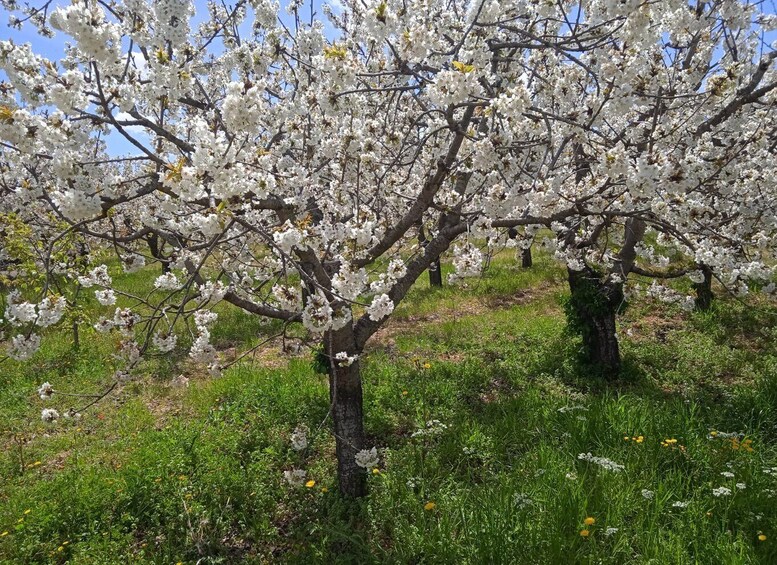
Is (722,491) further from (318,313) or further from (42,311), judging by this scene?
(42,311)

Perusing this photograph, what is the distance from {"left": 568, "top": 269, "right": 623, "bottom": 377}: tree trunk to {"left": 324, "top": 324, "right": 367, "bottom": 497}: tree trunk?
3407mm

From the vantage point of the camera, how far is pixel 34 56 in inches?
115

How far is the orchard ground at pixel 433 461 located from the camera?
309cm

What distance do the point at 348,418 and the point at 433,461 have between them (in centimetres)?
93

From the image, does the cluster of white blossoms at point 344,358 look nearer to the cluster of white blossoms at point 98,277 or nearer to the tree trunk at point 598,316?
the cluster of white blossoms at point 98,277

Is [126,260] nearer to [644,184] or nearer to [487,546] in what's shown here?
[487,546]

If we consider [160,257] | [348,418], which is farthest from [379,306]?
[160,257]

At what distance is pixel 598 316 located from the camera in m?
5.99

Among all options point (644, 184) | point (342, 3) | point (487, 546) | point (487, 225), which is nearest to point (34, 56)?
point (487, 225)

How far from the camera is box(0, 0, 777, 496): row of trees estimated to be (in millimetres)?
2639

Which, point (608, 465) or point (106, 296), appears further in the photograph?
point (106, 296)

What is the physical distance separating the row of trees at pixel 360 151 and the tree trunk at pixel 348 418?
2cm

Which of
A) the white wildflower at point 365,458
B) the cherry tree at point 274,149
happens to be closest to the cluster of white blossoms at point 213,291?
the cherry tree at point 274,149

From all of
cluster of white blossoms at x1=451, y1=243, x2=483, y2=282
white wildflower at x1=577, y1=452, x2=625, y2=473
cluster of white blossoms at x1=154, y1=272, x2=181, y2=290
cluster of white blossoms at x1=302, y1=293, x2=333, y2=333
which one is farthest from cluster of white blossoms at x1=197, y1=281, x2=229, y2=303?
white wildflower at x1=577, y1=452, x2=625, y2=473
